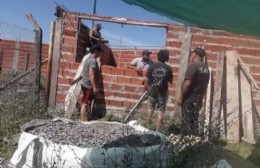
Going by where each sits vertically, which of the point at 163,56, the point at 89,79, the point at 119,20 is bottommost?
the point at 89,79

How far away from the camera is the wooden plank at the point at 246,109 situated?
22.3ft

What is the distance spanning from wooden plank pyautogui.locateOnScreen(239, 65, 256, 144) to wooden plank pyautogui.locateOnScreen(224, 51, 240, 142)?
0.15m

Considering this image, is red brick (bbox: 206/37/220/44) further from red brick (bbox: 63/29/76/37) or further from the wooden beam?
red brick (bbox: 63/29/76/37)

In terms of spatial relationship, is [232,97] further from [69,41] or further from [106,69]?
[69,41]

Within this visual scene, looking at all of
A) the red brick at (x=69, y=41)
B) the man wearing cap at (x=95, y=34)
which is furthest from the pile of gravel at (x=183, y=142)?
the man wearing cap at (x=95, y=34)

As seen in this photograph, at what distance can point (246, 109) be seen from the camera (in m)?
6.95

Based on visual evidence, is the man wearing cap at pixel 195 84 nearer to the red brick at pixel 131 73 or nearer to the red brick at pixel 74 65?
the red brick at pixel 131 73

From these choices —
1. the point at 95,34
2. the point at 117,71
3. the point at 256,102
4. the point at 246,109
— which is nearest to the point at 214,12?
the point at 246,109

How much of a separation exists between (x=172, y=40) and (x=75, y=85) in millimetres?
1919

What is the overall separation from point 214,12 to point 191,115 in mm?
3546

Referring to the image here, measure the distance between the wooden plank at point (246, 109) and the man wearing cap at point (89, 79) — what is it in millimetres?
2490

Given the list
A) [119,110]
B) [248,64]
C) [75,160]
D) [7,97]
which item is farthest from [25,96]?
[248,64]

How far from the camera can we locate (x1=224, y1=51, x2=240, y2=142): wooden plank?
6.71 meters

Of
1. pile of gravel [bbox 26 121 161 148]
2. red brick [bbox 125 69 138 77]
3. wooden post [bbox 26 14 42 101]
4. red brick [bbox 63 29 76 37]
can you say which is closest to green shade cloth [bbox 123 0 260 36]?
pile of gravel [bbox 26 121 161 148]
